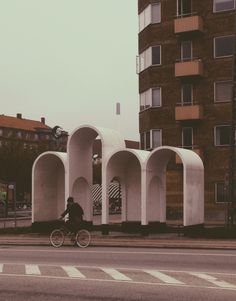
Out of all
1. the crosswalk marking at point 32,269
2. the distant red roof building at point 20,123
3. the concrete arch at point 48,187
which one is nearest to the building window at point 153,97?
the concrete arch at point 48,187

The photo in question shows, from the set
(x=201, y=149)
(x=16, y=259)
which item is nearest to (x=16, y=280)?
(x=16, y=259)

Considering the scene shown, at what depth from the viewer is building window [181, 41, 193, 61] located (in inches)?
1833

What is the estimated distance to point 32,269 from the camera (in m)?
15.1

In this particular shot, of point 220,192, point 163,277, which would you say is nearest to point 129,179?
point 220,192

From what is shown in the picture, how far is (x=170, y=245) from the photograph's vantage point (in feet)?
70.9

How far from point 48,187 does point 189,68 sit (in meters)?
18.8

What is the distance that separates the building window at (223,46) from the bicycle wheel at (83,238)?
25.7 m

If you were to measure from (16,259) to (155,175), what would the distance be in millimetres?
11433

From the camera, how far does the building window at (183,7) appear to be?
4677 centimetres

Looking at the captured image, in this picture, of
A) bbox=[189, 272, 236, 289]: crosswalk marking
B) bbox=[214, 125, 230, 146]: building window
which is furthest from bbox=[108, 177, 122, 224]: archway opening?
bbox=[189, 272, 236, 289]: crosswalk marking

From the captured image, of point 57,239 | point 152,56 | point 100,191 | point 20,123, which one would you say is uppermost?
point 20,123

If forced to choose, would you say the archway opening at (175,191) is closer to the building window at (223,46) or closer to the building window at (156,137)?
the building window at (156,137)

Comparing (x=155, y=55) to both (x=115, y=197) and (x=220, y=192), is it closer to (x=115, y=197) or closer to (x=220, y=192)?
→ (x=220, y=192)

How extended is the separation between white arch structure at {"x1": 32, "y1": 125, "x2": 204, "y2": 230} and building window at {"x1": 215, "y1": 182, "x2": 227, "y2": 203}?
610 inches
